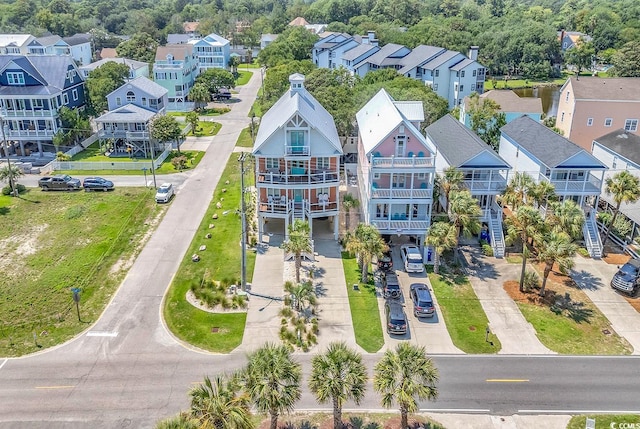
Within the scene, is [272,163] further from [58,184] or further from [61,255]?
[58,184]

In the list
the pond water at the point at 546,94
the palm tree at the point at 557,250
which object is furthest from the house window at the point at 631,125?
the palm tree at the point at 557,250

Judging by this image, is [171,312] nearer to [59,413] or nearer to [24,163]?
[59,413]

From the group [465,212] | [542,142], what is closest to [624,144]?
[542,142]

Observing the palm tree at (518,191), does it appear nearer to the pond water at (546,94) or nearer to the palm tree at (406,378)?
the palm tree at (406,378)

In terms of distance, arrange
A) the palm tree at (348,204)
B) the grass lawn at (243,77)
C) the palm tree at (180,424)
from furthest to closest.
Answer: the grass lawn at (243,77) < the palm tree at (348,204) < the palm tree at (180,424)

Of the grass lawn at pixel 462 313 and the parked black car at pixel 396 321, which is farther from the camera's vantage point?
the parked black car at pixel 396 321

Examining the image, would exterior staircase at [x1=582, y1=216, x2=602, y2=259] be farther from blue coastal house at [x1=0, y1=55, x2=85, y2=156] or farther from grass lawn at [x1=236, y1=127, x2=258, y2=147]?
blue coastal house at [x1=0, y1=55, x2=85, y2=156]

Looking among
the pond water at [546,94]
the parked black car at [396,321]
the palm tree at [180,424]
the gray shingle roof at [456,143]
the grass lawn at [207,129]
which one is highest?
the gray shingle roof at [456,143]
